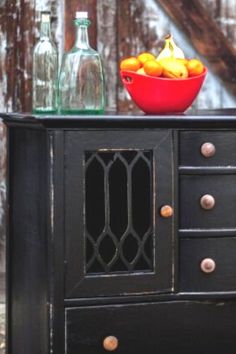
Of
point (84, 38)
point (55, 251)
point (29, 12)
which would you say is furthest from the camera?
point (29, 12)

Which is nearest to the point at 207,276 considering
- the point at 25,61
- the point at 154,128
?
the point at 154,128

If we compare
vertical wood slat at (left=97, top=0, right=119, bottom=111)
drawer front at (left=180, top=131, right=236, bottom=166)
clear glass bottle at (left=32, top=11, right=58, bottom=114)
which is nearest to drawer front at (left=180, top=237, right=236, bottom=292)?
drawer front at (left=180, top=131, right=236, bottom=166)

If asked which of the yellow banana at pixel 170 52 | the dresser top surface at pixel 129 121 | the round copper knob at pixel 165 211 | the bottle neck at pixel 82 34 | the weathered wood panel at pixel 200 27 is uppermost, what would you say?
the weathered wood panel at pixel 200 27

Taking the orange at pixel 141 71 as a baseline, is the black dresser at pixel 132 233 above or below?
below

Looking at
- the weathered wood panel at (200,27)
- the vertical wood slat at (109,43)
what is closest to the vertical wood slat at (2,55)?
the vertical wood slat at (109,43)

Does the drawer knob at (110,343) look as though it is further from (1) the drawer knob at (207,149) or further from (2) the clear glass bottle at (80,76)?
(2) the clear glass bottle at (80,76)

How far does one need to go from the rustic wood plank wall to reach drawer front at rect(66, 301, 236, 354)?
1.28 m

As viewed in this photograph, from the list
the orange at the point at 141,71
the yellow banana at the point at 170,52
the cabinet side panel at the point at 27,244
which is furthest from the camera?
the yellow banana at the point at 170,52

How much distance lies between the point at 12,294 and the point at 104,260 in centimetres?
48

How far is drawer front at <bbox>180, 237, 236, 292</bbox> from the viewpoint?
99.4 inches

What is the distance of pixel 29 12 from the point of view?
11.8 ft

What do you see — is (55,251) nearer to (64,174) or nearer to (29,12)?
(64,174)

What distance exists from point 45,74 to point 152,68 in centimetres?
38

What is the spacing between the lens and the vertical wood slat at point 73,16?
11.7 ft
